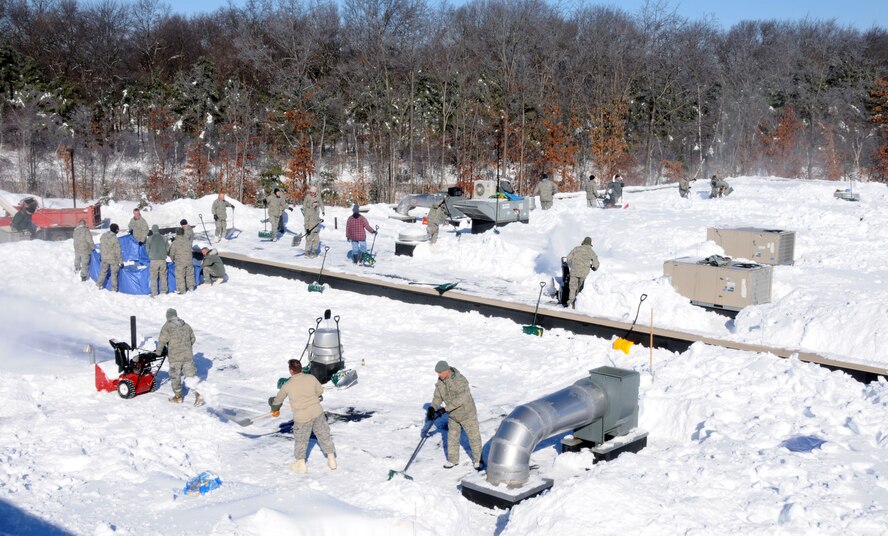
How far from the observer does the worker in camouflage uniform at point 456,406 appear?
10367 millimetres

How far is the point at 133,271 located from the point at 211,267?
1.71 meters

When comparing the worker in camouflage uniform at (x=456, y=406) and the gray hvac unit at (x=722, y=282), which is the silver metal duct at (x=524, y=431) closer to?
the worker in camouflage uniform at (x=456, y=406)

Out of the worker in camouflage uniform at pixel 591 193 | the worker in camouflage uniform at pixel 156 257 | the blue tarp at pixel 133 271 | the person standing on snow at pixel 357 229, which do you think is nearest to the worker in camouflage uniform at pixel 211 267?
the blue tarp at pixel 133 271

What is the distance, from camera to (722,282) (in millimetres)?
17562

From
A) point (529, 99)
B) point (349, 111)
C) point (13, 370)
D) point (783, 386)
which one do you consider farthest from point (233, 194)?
point (783, 386)

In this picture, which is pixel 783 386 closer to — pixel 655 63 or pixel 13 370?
pixel 13 370

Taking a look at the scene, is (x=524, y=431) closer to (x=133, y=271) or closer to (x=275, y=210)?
(x=133, y=271)

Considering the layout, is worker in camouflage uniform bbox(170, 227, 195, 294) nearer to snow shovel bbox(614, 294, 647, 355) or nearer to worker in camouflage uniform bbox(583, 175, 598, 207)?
snow shovel bbox(614, 294, 647, 355)

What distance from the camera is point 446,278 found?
69.7 feet

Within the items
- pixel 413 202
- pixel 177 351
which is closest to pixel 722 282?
pixel 177 351

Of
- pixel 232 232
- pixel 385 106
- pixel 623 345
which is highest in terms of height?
pixel 385 106

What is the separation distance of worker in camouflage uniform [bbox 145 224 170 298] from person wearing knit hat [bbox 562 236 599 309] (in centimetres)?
888

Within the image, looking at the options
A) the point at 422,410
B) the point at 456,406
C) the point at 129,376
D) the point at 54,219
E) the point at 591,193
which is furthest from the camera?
the point at 591,193

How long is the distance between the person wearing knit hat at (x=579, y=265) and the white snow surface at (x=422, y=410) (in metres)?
0.36
